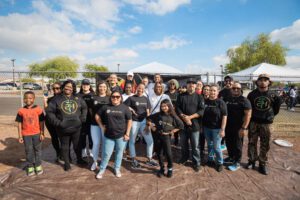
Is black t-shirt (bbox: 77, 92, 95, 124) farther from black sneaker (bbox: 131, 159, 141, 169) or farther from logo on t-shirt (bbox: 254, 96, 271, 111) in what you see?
logo on t-shirt (bbox: 254, 96, 271, 111)

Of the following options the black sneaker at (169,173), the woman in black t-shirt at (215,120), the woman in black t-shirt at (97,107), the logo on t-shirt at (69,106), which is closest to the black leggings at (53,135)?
the logo on t-shirt at (69,106)

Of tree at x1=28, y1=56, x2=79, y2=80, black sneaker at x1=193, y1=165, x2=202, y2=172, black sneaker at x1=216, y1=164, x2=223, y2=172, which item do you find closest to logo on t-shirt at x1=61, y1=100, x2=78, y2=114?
black sneaker at x1=193, y1=165, x2=202, y2=172

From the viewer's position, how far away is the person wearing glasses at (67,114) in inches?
142

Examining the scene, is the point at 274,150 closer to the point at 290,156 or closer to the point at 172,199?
the point at 290,156

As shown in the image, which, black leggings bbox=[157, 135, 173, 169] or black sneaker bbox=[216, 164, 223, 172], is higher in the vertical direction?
black leggings bbox=[157, 135, 173, 169]

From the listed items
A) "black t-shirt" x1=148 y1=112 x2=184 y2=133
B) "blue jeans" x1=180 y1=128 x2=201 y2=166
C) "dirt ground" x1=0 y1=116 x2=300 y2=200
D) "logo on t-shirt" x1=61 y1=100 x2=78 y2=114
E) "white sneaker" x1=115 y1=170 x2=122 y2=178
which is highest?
"logo on t-shirt" x1=61 y1=100 x2=78 y2=114

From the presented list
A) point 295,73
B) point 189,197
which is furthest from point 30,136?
point 295,73

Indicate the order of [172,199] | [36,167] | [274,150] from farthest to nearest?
[274,150]
[36,167]
[172,199]

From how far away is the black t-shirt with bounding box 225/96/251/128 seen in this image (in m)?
3.69

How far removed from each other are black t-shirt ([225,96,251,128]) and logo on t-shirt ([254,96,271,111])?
24 cm

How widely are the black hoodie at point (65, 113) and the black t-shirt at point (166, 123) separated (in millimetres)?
1656

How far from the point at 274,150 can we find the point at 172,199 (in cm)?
381

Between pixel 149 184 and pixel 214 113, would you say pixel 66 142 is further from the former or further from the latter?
pixel 214 113

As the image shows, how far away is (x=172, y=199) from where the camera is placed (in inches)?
114
